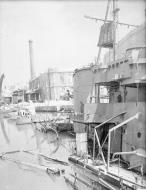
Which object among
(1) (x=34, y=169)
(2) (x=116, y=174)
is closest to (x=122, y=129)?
(2) (x=116, y=174)

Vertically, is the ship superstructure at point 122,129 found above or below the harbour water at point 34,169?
above

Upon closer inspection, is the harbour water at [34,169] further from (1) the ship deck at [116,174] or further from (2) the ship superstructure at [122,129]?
(2) the ship superstructure at [122,129]

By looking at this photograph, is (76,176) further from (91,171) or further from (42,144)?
(42,144)

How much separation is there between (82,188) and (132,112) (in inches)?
231

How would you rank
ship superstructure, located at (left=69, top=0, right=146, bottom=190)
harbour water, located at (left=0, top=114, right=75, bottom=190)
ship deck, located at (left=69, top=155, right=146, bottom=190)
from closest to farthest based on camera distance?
1. ship deck, located at (left=69, top=155, right=146, bottom=190)
2. ship superstructure, located at (left=69, top=0, right=146, bottom=190)
3. harbour water, located at (left=0, top=114, right=75, bottom=190)

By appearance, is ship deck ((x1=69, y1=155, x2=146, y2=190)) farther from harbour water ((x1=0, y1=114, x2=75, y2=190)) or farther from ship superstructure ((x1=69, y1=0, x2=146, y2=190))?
harbour water ((x1=0, y1=114, x2=75, y2=190))

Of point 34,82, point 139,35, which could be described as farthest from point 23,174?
point 34,82

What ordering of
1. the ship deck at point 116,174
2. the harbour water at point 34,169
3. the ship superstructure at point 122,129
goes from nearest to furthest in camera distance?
the ship deck at point 116,174, the ship superstructure at point 122,129, the harbour water at point 34,169

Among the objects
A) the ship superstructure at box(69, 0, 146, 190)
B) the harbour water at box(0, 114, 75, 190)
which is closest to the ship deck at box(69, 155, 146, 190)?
the ship superstructure at box(69, 0, 146, 190)

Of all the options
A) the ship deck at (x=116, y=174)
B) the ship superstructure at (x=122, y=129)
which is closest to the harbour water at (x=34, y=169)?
the ship deck at (x=116, y=174)

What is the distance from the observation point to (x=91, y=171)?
547 inches

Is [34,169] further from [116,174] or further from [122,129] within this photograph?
[122,129]

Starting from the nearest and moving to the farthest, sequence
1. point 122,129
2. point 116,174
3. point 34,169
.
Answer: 1. point 116,174
2. point 122,129
3. point 34,169

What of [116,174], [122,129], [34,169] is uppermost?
[122,129]
